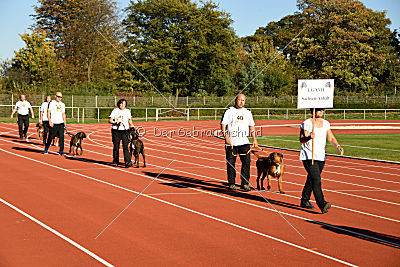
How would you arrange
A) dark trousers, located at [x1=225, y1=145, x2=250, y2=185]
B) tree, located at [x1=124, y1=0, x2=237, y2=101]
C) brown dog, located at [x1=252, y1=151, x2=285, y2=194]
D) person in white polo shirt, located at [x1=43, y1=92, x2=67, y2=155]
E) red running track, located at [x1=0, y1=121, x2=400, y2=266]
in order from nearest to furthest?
red running track, located at [x1=0, y1=121, x2=400, y2=266] < brown dog, located at [x1=252, y1=151, x2=285, y2=194] < dark trousers, located at [x1=225, y1=145, x2=250, y2=185] < person in white polo shirt, located at [x1=43, y1=92, x2=67, y2=155] < tree, located at [x1=124, y1=0, x2=237, y2=101]

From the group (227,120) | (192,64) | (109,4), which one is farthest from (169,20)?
(227,120)

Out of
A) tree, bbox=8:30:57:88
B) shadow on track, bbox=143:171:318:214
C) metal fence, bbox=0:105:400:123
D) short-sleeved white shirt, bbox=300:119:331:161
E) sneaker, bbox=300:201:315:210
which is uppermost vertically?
tree, bbox=8:30:57:88

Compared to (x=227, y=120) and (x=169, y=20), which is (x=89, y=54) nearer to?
(x=169, y=20)

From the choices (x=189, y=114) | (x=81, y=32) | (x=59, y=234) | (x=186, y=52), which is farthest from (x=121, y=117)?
(x=81, y=32)

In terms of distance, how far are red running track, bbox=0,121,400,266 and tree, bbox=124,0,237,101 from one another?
40.9m

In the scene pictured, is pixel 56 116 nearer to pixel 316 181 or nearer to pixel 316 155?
pixel 316 155

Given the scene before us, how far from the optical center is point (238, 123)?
1065 centimetres

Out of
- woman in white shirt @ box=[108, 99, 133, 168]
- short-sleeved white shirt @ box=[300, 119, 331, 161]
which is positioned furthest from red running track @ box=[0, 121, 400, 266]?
short-sleeved white shirt @ box=[300, 119, 331, 161]

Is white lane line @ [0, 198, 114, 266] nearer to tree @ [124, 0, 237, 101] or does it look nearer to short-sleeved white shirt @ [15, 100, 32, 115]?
short-sleeved white shirt @ [15, 100, 32, 115]

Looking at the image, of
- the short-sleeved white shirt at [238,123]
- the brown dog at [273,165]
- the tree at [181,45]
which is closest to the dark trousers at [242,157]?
the short-sleeved white shirt at [238,123]

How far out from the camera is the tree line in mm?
58469

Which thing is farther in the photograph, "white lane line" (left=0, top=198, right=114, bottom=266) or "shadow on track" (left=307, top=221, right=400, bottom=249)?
"shadow on track" (left=307, top=221, right=400, bottom=249)

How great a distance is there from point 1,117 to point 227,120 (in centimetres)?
3996

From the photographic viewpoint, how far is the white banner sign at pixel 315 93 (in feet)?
29.6
